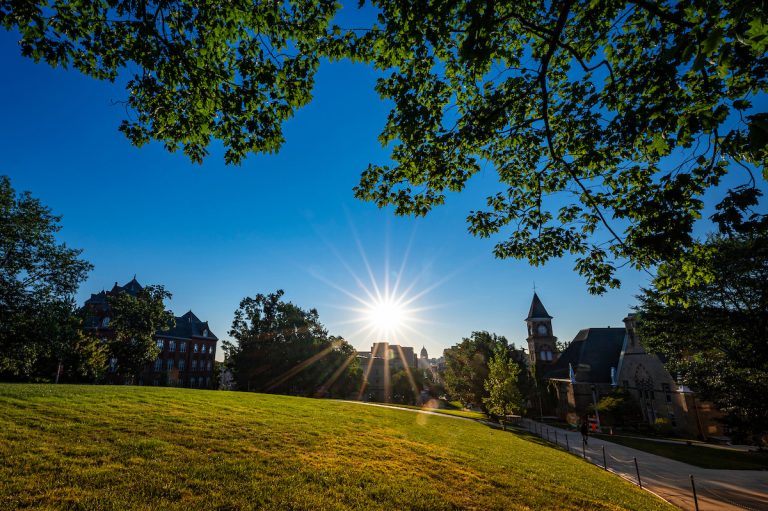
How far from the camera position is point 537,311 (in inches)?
2219

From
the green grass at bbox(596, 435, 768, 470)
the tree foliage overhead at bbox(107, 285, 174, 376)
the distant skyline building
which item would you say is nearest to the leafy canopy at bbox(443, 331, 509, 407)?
the green grass at bbox(596, 435, 768, 470)

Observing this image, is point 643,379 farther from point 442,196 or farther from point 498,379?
point 442,196

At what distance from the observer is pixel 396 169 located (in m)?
8.06

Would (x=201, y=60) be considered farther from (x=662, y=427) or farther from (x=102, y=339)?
(x=102, y=339)

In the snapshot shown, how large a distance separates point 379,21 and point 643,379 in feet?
167

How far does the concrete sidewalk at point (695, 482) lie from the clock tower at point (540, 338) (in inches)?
1273

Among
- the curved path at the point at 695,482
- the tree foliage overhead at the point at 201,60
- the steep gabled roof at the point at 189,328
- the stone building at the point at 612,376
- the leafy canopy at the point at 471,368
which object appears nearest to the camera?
the tree foliage overhead at the point at 201,60

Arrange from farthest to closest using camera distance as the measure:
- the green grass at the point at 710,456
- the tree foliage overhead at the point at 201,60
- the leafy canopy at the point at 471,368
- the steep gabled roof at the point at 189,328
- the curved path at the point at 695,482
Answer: the steep gabled roof at the point at 189,328 < the leafy canopy at the point at 471,368 < the green grass at the point at 710,456 < the curved path at the point at 695,482 < the tree foliage overhead at the point at 201,60

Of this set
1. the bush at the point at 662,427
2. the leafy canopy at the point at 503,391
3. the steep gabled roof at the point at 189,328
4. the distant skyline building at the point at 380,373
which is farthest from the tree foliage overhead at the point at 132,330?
the bush at the point at 662,427

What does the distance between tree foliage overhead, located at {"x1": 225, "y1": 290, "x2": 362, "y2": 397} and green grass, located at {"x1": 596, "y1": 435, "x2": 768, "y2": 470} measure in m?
37.7

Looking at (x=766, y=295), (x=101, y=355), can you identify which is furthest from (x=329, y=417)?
(x=101, y=355)

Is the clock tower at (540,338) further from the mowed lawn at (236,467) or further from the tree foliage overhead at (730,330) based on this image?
the mowed lawn at (236,467)

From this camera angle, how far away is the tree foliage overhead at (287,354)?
47969 millimetres

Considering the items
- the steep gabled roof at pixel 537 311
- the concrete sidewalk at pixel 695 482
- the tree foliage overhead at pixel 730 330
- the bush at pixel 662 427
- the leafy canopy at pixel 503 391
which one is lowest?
the bush at pixel 662 427
